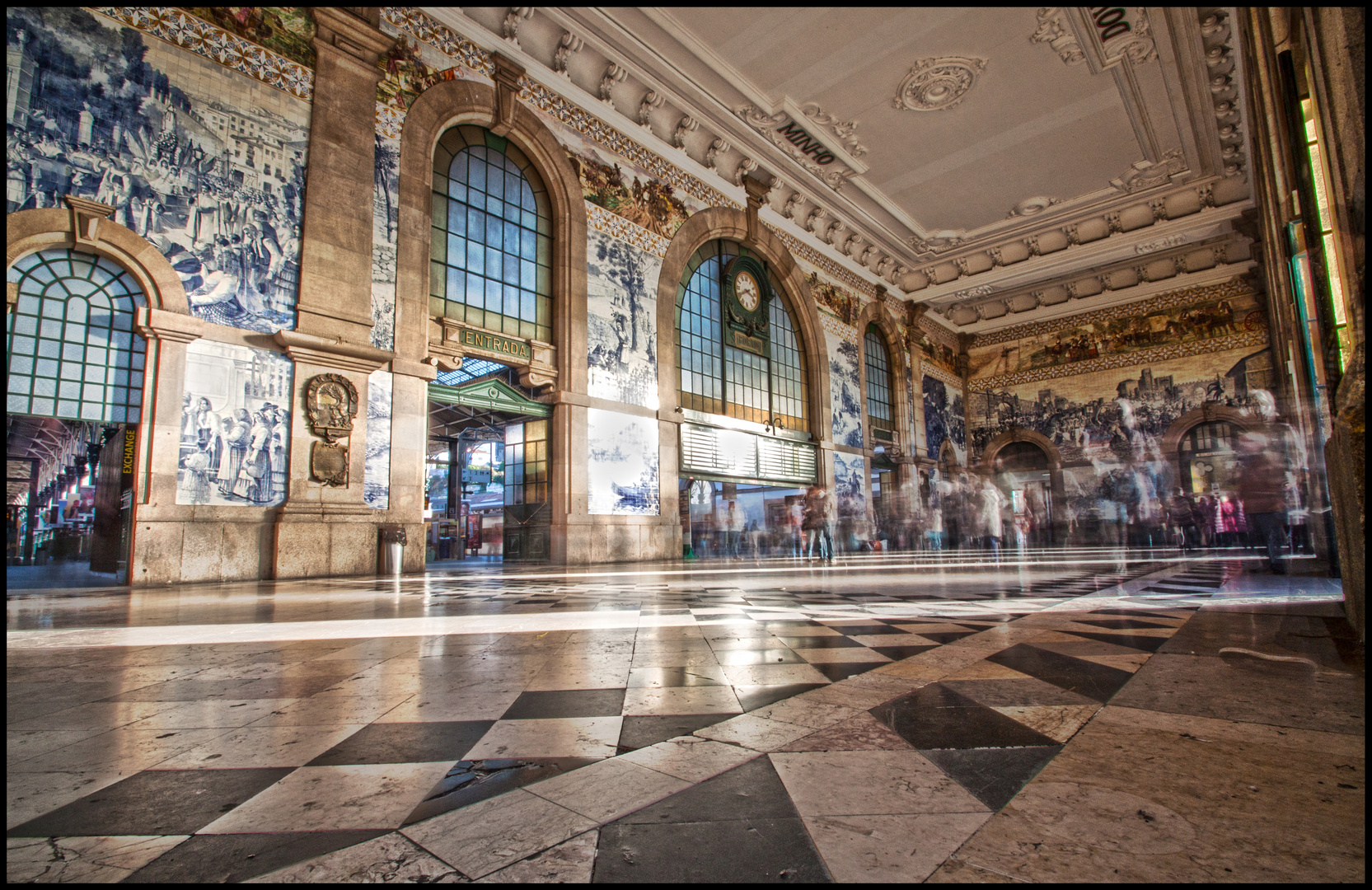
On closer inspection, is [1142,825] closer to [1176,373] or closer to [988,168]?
[988,168]

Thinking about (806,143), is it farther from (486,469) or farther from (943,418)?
(486,469)

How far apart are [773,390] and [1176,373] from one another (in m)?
14.8

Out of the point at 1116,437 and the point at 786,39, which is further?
the point at 1116,437

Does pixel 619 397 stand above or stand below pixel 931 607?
above

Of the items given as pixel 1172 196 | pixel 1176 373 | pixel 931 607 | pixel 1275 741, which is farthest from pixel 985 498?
pixel 1275 741

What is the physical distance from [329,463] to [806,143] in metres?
12.6

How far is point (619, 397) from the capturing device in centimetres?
1350

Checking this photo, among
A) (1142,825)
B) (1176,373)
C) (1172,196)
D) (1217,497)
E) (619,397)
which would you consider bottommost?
(1142,825)

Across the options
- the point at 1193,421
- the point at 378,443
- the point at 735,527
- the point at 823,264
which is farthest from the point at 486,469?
the point at 1193,421

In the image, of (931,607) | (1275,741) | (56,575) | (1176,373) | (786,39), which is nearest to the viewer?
(1275,741)

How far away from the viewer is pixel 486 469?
23.3m

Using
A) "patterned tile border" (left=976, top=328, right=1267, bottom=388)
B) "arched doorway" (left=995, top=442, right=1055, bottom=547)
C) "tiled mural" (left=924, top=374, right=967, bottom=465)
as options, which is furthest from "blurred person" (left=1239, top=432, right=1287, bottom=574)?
"patterned tile border" (left=976, top=328, right=1267, bottom=388)

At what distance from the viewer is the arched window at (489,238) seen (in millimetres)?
11461

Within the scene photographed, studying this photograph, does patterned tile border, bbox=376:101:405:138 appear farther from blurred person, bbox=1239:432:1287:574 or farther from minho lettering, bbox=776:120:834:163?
blurred person, bbox=1239:432:1287:574
